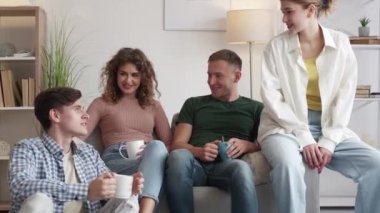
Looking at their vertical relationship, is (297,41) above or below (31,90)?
above

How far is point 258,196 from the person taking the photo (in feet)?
7.74

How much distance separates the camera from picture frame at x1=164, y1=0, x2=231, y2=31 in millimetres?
4031

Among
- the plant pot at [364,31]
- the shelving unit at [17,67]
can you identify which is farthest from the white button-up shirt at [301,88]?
the shelving unit at [17,67]

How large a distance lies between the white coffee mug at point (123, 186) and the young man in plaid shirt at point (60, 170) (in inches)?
0.6

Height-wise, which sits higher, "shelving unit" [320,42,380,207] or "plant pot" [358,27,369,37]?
"plant pot" [358,27,369,37]

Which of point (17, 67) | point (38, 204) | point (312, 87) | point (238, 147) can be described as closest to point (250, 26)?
point (312, 87)

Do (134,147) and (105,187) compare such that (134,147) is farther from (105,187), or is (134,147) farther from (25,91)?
(25,91)

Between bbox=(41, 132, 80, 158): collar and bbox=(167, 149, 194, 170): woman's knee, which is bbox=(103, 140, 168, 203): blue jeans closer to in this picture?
bbox=(167, 149, 194, 170): woman's knee

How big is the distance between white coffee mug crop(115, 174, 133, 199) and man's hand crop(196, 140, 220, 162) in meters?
0.69

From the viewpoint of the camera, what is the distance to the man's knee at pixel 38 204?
1.67 meters

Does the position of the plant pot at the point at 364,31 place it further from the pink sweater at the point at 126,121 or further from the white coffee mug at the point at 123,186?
the white coffee mug at the point at 123,186

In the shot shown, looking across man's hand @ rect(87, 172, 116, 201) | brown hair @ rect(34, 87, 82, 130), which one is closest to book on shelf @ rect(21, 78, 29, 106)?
brown hair @ rect(34, 87, 82, 130)

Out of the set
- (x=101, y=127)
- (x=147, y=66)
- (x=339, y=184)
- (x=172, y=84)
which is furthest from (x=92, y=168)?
(x=339, y=184)

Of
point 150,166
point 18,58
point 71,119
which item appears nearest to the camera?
point 71,119
